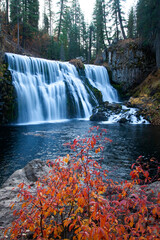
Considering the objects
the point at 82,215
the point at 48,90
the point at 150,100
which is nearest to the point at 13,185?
the point at 82,215

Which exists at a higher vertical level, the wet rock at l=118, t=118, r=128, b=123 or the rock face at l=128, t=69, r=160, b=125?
the rock face at l=128, t=69, r=160, b=125

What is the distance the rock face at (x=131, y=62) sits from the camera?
84.5 ft

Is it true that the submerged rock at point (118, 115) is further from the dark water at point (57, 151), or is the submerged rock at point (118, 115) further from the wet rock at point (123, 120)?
the dark water at point (57, 151)

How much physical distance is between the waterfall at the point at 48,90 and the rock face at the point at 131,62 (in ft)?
16.2

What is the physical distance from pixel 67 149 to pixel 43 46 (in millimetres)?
34501

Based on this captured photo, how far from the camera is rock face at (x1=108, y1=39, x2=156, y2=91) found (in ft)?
84.5

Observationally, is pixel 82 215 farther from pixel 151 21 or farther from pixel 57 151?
pixel 151 21

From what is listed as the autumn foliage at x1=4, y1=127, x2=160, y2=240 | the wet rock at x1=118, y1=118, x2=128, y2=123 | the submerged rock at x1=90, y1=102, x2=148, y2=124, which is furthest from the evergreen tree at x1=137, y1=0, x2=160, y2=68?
the autumn foliage at x1=4, y1=127, x2=160, y2=240

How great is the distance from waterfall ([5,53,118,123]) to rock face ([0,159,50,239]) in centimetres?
1320

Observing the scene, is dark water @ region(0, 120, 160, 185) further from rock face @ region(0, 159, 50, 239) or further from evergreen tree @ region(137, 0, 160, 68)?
evergreen tree @ region(137, 0, 160, 68)

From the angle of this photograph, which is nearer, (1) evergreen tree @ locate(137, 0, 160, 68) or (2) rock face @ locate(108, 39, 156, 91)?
(1) evergreen tree @ locate(137, 0, 160, 68)

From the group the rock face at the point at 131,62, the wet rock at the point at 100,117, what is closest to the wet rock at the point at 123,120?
the wet rock at the point at 100,117

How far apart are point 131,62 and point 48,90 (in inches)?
596

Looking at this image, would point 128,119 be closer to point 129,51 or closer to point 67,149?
point 67,149
